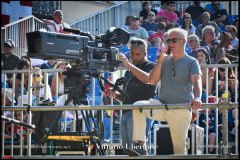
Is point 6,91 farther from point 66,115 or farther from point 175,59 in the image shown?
point 175,59

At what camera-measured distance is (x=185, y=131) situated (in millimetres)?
9117

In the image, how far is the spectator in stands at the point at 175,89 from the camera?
29.8 ft

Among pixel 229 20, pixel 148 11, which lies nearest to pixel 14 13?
pixel 148 11

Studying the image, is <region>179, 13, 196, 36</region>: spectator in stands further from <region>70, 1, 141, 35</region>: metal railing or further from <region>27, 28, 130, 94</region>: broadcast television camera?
<region>27, 28, 130, 94</region>: broadcast television camera

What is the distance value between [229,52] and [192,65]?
5.46 metres

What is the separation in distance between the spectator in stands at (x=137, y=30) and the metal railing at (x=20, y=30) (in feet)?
6.34

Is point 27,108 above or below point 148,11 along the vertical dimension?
below

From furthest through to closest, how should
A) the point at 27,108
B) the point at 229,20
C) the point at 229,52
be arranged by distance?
1. the point at 229,20
2. the point at 229,52
3. the point at 27,108

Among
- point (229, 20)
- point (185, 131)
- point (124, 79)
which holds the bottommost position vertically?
point (185, 131)

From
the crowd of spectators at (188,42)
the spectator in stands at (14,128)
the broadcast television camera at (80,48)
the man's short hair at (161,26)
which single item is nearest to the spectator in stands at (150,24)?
the crowd of spectators at (188,42)

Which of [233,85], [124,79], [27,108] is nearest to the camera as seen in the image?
[27,108]

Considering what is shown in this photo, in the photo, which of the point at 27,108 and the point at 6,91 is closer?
the point at 27,108

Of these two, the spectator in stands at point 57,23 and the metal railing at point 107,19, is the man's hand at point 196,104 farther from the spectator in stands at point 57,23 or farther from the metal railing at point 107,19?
the metal railing at point 107,19

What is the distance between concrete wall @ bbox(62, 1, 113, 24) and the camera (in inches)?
934
